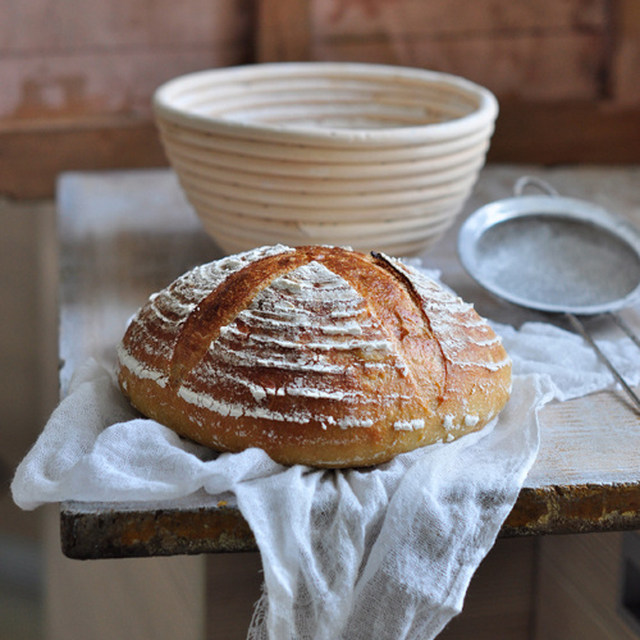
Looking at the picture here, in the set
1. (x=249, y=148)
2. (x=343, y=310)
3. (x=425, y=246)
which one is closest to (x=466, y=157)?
(x=425, y=246)

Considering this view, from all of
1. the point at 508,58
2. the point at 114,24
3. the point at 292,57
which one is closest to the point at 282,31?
the point at 292,57

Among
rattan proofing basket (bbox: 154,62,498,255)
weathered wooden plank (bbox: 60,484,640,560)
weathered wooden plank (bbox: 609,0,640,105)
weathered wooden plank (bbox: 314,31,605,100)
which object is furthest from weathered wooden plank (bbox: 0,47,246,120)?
weathered wooden plank (bbox: 60,484,640,560)

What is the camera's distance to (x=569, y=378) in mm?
833

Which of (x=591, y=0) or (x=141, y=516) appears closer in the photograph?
(x=141, y=516)

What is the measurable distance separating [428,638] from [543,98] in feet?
3.90

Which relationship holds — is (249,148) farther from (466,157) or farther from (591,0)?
(591,0)

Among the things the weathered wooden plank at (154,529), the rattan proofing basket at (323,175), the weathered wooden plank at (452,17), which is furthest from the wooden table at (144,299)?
the weathered wooden plank at (452,17)

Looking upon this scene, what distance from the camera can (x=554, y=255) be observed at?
1.05 meters

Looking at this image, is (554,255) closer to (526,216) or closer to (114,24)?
(526,216)

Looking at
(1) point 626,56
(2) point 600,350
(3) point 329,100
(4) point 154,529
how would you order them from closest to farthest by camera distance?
(4) point 154,529 → (2) point 600,350 → (3) point 329,100 → (1) point 626,56

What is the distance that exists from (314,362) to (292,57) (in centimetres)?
94

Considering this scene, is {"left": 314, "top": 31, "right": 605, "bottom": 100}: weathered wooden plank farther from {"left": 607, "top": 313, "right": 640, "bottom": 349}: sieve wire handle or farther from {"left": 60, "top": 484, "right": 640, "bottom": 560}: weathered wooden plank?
{"left": 60, "top": 484, "right": 640, "bottom": 560}: weathered wooden plank

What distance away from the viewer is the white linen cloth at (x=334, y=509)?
1.99 feet

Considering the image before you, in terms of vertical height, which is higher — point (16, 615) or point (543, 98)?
point (543, 98)
